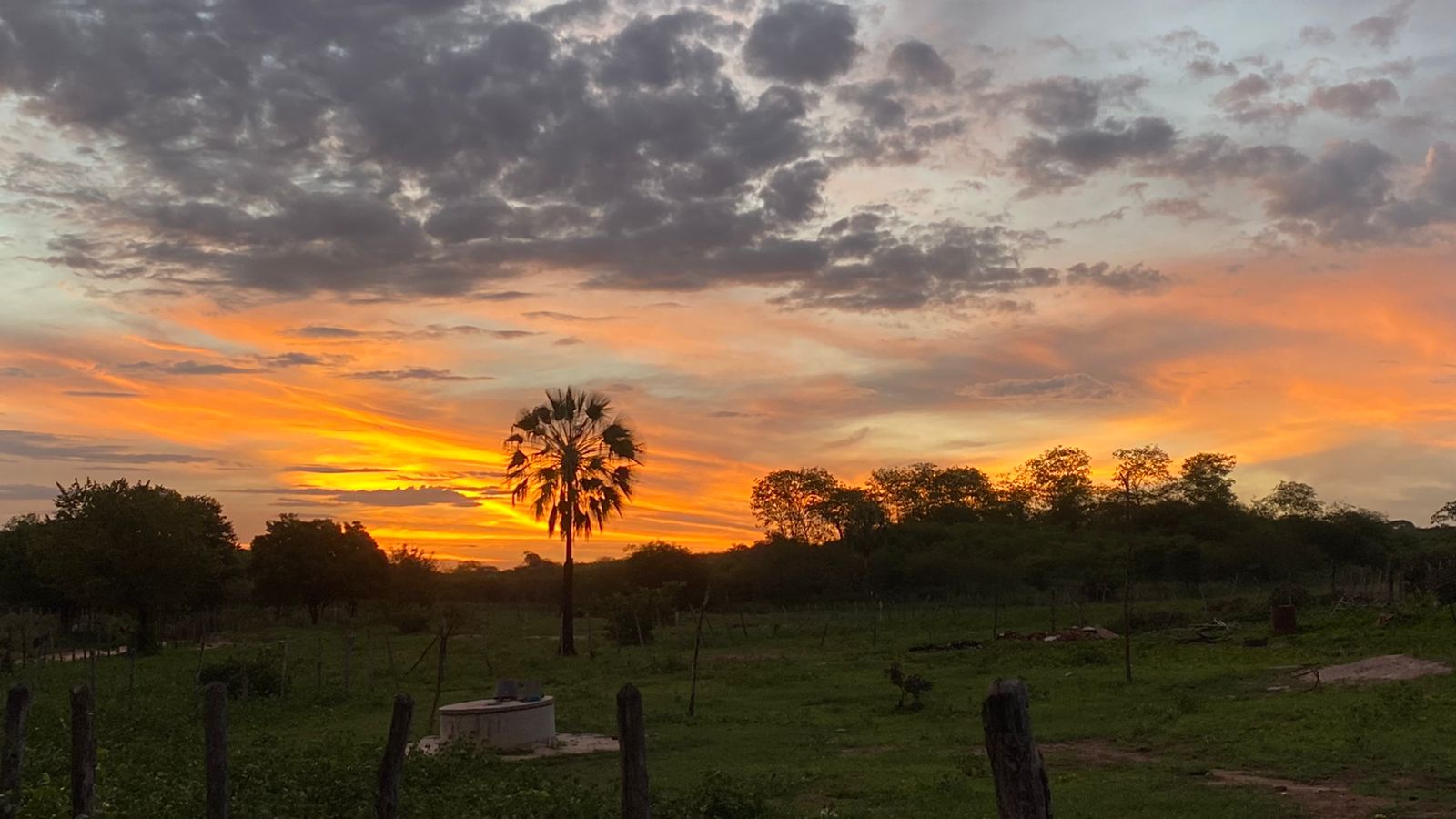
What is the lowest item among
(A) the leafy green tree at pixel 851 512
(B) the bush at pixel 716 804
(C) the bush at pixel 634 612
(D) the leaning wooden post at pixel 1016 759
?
(B) the bush at pixel 716 804

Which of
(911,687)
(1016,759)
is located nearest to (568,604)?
(911,687)

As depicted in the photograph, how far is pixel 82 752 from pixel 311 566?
5982 cm

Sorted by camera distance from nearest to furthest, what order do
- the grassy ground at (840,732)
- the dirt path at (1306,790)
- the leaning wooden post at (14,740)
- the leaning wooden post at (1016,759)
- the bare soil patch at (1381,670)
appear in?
1. the leaning wooden post at (1016,759)
2. the leaning wooden post at (14,740)
3. the dirt path at (1306,790)
4. the grassy ground at (840,732)
5. the bare soil patch at (1381,670)

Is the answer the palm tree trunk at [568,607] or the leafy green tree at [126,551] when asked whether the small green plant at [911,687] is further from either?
the leafy green tree at [126,551]

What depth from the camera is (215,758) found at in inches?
400

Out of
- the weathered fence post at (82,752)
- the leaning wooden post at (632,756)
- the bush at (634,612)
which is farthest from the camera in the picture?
the bush at (634,612)

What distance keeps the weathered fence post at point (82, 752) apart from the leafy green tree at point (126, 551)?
34.8 metres

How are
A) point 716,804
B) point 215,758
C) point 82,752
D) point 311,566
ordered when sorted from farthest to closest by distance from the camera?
point 311,566 < point 716,804 < point 82,752 < point 215,758

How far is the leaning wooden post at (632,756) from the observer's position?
28.3 ft

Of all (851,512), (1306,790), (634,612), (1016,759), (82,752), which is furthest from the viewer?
(851,512)

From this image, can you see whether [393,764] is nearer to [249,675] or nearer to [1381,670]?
[249,675]

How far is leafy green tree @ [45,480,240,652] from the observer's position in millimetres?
42406

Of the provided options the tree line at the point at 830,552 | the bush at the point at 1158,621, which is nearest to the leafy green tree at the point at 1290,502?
the tree line at the point at 830,552

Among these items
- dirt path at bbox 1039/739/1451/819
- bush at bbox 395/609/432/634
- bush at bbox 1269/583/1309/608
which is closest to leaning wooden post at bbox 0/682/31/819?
dirt path at bbox 1039/739/1451/819
